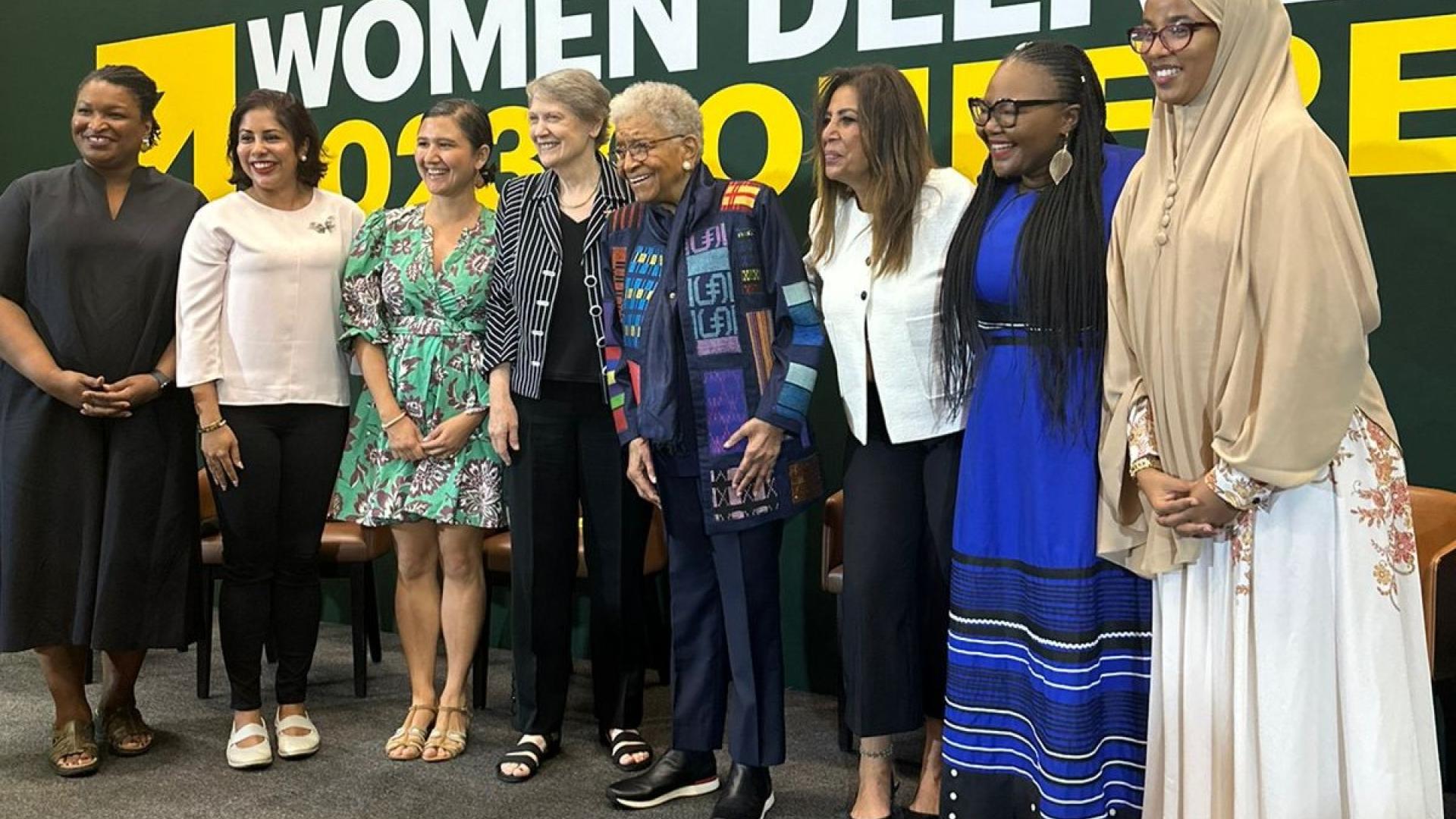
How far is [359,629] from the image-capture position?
15.5 ft

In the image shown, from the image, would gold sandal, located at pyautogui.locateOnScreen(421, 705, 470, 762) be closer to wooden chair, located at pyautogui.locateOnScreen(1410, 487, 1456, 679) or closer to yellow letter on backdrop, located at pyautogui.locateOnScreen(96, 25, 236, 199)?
wooden chair, located at pyautogui.locateOnScreen(1410, 487, 1456, 679)

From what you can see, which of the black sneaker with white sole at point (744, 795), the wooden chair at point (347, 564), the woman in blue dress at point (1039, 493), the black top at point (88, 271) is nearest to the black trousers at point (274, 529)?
the black top at point (88, 271)

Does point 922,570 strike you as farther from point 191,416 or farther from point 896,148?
point 191,416

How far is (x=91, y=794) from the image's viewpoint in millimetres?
3723

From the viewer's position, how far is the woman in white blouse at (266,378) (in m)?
3.86

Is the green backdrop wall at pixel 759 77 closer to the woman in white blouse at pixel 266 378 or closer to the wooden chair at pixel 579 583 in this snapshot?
the wooden chair at pixel 579 583

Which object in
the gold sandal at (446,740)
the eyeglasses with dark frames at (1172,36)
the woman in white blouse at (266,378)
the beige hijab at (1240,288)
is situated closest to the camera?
the beige hijab at (1240,288)

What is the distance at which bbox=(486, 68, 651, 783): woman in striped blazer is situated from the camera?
373 cm

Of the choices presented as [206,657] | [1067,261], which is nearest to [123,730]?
[206,657]

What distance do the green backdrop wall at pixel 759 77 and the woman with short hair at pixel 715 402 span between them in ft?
4.01

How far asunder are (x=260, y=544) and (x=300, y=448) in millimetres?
272

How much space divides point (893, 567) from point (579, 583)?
5.36 feet

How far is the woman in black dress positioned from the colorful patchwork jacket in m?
1.44

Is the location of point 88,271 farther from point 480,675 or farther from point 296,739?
point 480,675
